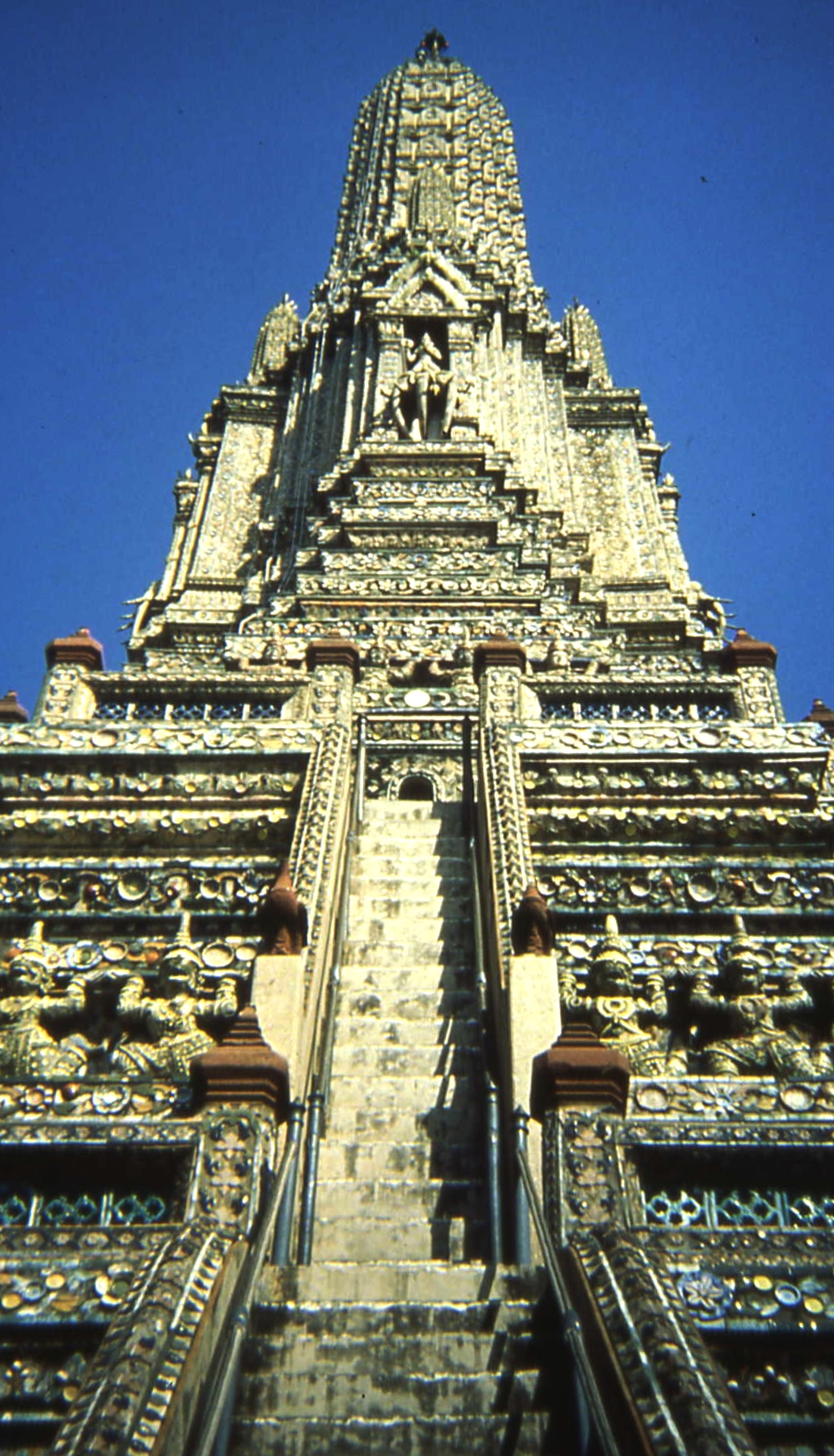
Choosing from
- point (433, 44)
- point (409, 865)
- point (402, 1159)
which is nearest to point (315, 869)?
point (409, 865)

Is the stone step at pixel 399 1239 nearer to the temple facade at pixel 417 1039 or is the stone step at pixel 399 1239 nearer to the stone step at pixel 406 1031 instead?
the temple facade at pixel 417 1039

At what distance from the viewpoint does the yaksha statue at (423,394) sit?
24906mm

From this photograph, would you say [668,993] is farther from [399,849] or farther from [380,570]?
[380,570]

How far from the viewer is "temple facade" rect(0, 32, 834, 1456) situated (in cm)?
568

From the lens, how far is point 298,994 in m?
8.36

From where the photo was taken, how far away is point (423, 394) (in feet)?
83.5

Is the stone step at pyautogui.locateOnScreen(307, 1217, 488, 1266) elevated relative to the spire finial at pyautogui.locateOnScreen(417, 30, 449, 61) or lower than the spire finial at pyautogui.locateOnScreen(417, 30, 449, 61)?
lower

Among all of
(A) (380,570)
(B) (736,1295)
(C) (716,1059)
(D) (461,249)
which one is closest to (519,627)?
(A) (380,570)

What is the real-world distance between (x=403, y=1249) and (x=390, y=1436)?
188 cm

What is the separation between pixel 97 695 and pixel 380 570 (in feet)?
23.2

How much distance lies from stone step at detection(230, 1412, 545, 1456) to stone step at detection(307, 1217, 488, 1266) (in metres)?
1.64

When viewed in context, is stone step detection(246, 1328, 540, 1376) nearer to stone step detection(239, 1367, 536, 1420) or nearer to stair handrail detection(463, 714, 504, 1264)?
stone step detection(239, 1367, 536, 1420)

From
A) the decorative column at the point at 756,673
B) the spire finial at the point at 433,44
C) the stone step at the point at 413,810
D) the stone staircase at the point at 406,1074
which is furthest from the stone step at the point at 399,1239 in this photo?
the spire finial at the point at 433,44

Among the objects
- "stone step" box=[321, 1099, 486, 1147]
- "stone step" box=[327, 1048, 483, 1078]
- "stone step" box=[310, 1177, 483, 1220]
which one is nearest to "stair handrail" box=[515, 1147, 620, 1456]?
"stone step" box=[310, 1177, 483, 1220]
